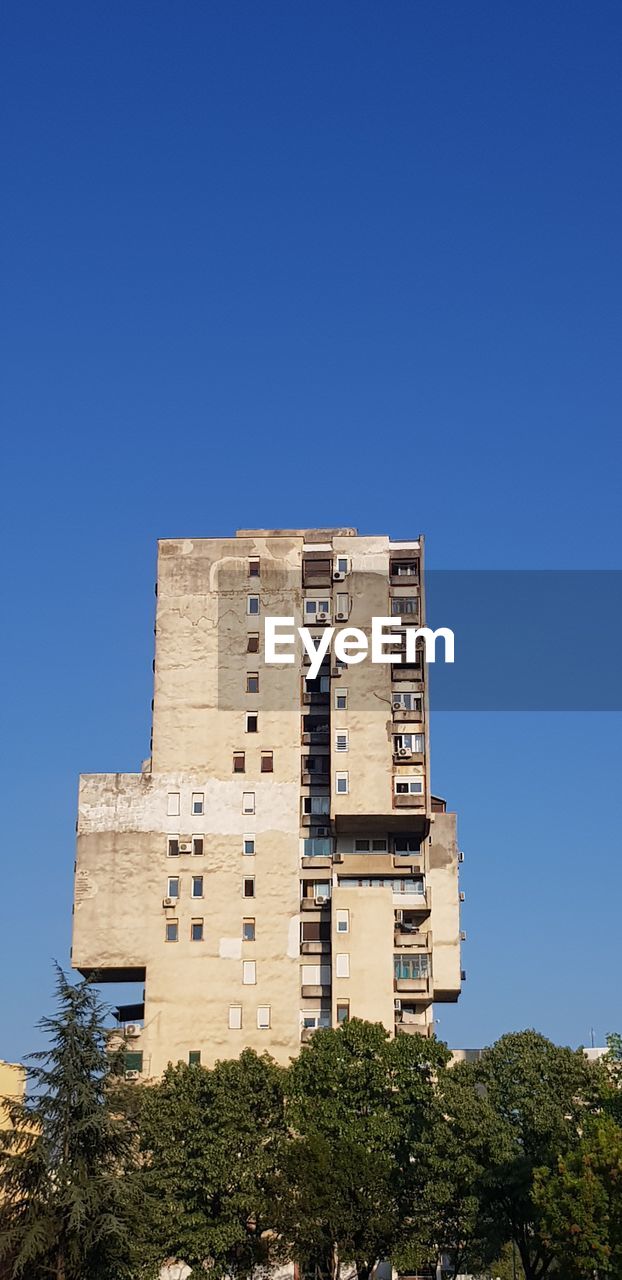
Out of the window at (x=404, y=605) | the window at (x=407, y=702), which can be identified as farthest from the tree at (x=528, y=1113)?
the window at (x=404, y=605)

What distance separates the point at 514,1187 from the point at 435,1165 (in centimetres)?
312

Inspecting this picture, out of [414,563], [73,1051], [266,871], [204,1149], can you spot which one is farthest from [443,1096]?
[414,563]

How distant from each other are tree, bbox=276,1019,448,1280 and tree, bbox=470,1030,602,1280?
3.26 m

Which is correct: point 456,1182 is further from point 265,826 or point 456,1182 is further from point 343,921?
point 265,826

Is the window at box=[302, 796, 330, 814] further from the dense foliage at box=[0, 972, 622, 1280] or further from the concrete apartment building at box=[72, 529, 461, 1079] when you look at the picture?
the dense foliage at box=[0, 972, 622, 1280]

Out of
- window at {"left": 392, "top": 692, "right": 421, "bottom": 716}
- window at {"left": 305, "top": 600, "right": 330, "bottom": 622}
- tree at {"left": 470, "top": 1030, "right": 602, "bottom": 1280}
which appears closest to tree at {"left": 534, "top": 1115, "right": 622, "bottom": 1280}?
tree at {"left": 470, "top": 1030, "right": 602, "bottom": 1280}

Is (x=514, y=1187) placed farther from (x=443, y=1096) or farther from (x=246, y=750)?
(x=246, y=750)

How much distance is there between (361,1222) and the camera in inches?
2660

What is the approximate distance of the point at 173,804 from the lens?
305ft

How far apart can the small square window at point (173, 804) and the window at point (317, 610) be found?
41.7ft

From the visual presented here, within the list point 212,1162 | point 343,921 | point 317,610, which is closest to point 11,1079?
point 212,1162

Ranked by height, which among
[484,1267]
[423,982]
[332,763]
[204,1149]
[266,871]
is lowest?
[484,1267]

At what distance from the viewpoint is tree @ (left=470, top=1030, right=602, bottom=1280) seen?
63.5 metres

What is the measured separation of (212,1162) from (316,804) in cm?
2863
